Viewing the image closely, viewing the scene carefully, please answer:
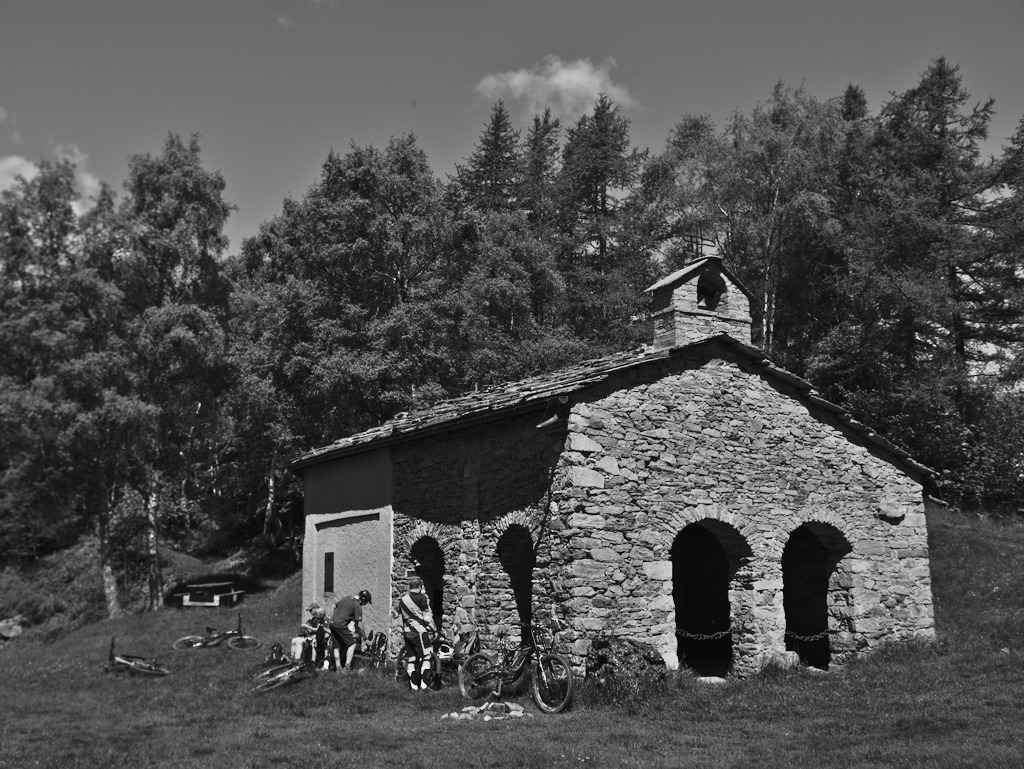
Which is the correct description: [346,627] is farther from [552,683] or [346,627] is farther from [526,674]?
[552,683]

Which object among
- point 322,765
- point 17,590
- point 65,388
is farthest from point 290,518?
point 322,765

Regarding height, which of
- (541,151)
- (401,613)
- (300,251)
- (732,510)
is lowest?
(401,613)

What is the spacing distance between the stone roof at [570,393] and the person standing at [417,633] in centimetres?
288

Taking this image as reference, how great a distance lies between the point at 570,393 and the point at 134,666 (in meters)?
10.5

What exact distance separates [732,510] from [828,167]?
21.6 m

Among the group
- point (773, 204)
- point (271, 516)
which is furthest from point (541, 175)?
point (271, 516)

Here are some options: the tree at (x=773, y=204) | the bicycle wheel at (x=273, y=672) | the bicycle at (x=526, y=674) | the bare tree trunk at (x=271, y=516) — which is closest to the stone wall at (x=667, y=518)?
the bicycle at (x=526, y=674)

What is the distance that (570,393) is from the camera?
38.9 ft

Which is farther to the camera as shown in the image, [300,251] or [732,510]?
[300,251]

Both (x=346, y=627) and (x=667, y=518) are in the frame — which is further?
(x=346, y=627)

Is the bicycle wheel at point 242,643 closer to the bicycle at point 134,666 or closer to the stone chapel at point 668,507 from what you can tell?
the bicycle at point 134,666

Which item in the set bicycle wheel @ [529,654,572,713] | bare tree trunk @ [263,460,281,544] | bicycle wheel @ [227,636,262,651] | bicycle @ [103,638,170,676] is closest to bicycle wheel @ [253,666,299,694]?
bicycle @ [103,638,170,676]

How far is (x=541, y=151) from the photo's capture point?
38.5 meters

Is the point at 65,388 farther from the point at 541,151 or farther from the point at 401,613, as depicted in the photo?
the point at 541,151
